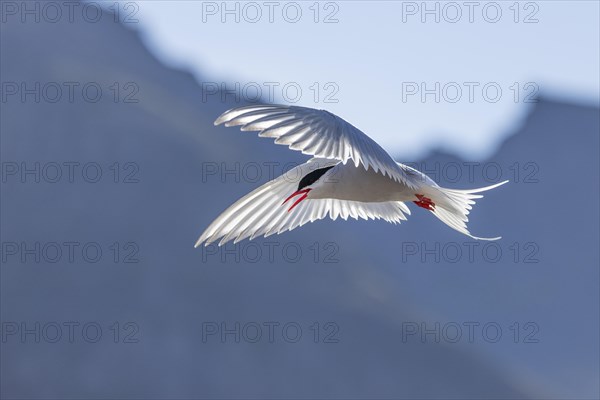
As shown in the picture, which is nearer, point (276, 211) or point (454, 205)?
point (454, 205)

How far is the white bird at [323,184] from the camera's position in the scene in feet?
10.6

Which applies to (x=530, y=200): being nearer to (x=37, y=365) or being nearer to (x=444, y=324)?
(x=444, y=324)

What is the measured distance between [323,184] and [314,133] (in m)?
0.51

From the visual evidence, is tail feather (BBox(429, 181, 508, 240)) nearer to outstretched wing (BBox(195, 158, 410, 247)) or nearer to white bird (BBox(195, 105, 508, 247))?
white bird (BBox(195, 105, 508, 247))

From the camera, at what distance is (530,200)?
2441 centimetres

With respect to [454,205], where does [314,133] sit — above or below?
above

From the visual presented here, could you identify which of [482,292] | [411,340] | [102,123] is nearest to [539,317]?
[482,292]

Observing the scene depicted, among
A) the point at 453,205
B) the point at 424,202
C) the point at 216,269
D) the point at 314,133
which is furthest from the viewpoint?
the point at 216,269

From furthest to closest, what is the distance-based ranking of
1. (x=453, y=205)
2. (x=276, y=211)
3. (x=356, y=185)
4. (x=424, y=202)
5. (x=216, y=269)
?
(x=216, y=269) → (x=276, y=211) → (x=453, y=205) → (x=424, y=202) → (x=356, y=185)

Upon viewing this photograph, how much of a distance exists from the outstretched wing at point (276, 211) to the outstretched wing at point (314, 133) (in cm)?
54

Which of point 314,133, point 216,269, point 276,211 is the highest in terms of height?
point 314,133

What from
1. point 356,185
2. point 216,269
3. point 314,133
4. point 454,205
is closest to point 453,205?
point 454,205

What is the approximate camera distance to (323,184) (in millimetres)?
3795

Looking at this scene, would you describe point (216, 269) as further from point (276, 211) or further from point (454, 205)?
point (454, 205)
